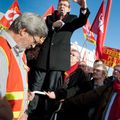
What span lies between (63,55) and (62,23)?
49 cm

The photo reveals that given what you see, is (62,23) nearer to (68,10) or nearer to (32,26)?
(68,10)

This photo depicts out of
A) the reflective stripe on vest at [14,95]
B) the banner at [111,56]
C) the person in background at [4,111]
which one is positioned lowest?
the reflective stripe on vest at [14,95]

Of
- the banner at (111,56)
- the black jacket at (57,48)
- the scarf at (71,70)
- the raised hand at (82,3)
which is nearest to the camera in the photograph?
the raised hand at (82,3)

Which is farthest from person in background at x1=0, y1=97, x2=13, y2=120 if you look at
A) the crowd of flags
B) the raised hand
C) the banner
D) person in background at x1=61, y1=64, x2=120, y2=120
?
the banner

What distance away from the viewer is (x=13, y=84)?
309 centimetres

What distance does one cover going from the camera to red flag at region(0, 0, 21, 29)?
10.9 metres

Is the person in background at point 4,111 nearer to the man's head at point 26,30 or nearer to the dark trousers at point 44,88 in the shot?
the man's head at point 26,30

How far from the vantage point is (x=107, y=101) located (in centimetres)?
432

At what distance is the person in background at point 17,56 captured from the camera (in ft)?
9.94

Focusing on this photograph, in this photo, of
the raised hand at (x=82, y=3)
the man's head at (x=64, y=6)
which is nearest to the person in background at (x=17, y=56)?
the raised hand at (x=82, y=3)

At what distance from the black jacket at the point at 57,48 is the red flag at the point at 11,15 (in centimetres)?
511

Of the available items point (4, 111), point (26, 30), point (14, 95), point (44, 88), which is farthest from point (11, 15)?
point (4, 111)

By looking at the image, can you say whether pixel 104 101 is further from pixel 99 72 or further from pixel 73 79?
pixel 99 72

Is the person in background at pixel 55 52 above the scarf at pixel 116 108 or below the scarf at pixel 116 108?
above
